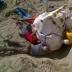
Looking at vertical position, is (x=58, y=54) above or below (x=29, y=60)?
below

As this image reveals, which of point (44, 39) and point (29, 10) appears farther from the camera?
point (29, 10)

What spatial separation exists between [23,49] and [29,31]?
352 mm

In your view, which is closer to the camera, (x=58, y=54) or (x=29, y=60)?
(x=29, y=60)

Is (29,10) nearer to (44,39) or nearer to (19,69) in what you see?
(44,39)

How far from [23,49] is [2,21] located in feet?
3.42

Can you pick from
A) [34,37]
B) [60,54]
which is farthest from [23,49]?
[60,54]

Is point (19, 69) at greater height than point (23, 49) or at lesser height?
greater

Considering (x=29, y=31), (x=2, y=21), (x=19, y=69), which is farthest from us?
(x=2, y=21)

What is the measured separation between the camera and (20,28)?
381 cm

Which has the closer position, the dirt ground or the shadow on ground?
the dirt ground

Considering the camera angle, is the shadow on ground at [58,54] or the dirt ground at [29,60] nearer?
the dirt ground at [29,60]

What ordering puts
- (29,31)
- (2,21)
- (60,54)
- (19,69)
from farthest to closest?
(2,21)
(29,31)
(60,54)
(19,69)

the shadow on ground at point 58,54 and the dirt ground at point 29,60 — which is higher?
the dirt ground at point 29,60

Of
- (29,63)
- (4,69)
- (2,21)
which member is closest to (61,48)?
(29,63)
